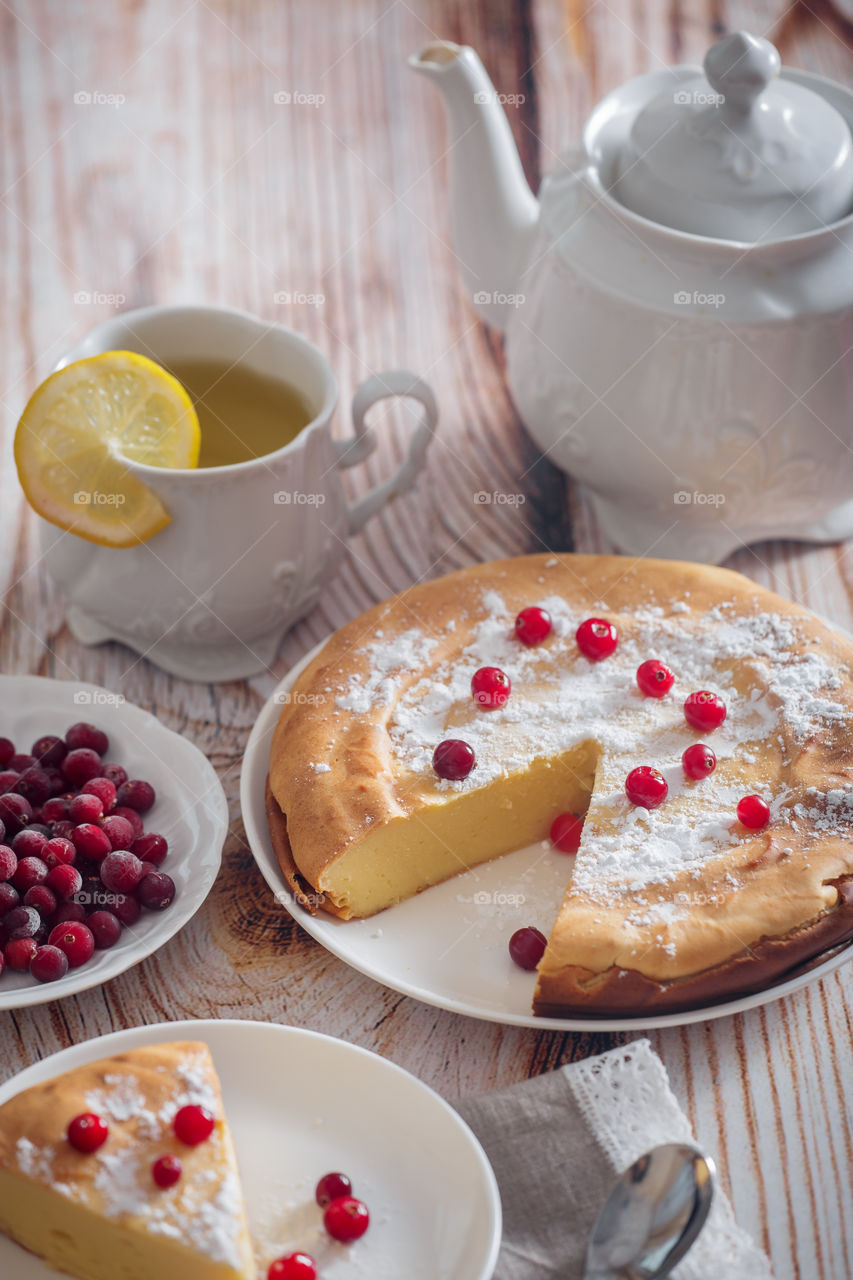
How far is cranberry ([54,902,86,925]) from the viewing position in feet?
6.23

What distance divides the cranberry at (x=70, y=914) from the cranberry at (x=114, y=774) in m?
0.27

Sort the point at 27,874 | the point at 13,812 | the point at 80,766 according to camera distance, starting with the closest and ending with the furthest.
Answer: the point at 27,874 < the point at 13,812 < the point at 80,766

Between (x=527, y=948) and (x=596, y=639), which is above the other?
(x=596, y=639)

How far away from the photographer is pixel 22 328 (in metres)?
3.15

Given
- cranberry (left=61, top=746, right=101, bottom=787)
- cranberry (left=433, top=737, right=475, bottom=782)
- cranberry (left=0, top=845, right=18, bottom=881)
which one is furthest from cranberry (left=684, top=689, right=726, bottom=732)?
cranberry (left=0, top=845, right=18, bottom=881)

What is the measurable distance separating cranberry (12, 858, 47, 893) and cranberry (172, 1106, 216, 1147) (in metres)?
0.50

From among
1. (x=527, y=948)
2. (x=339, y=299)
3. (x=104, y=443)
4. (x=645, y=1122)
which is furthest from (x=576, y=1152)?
(x=339, y=299)

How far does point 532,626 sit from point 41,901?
96 cm

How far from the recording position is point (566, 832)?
2.14 metres

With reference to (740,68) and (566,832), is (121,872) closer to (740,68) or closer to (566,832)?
(566,832)

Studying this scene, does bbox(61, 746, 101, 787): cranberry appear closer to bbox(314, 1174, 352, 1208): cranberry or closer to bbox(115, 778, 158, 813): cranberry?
bbox(115, 778, 158, 813): cranberry

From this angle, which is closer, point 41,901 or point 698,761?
point 41,901

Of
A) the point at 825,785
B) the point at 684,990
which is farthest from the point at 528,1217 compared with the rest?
the point at 825,785

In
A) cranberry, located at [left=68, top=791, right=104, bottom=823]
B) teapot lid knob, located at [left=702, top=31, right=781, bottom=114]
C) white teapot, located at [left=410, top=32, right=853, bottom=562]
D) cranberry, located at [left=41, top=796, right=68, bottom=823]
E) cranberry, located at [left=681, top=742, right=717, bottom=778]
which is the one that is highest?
teapot lid knob, located at [left=702, top=31, right=781, bottom=114]
